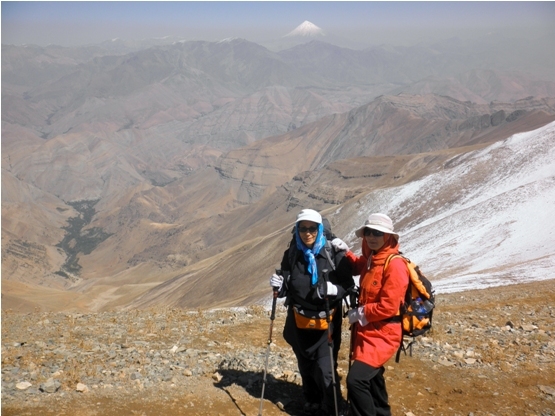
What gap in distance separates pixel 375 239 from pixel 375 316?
34.0 inches

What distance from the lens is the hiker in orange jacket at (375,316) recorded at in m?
5.91

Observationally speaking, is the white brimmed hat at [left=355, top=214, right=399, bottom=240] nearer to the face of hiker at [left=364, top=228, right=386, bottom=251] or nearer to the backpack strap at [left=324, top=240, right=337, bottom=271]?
the face of hiker at [left=364, top=228, right=386, bottom=251]

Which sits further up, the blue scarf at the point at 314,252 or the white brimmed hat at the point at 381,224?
the white brimmed hat at the point at 381,224

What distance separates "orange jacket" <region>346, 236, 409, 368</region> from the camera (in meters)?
5.90

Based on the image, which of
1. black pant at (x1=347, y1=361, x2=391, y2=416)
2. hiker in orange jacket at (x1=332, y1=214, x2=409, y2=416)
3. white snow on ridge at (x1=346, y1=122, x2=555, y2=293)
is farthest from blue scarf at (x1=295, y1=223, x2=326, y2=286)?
white snow on ridge at (x1=346, y1=122, x2=555, y2=293)

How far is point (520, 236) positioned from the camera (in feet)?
100

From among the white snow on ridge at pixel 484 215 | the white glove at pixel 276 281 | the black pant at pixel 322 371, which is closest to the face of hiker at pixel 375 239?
the white glove at pixel 276 281

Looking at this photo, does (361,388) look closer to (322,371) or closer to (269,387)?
(322,371)

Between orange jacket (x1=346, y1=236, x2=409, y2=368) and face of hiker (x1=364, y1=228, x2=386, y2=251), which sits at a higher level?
face of hiker (x1=364, y1=228, x2=386, y2=251)

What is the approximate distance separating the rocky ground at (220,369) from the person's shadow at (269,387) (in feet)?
0.05

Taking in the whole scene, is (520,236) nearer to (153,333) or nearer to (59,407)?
(153,333)

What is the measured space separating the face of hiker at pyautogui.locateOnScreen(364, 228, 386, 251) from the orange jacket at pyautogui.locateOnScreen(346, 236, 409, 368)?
0.06 m

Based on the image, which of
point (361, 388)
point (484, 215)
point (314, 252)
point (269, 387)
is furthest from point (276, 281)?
point (484, 215)

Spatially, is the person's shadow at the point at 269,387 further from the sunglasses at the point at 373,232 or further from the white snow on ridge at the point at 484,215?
the white snow on ridge at the point at 484,215
